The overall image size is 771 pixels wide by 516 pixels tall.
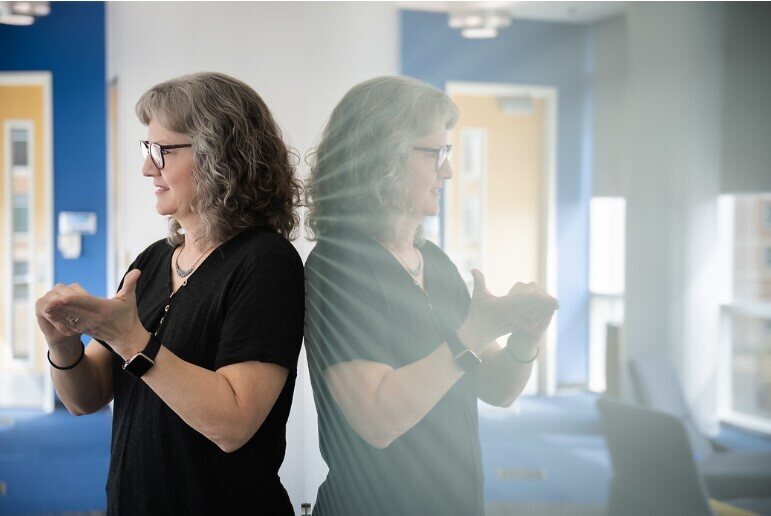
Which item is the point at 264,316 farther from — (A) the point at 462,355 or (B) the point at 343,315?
(A) the point at 462,355

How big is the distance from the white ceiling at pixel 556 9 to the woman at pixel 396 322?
20 centimetres

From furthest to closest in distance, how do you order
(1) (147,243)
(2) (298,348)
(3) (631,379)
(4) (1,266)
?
(4) (1,266)
(1) (147,243)
(3) (631,379)
(2) (298,348)

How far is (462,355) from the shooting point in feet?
2.65

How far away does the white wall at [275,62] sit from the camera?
45.3 inches

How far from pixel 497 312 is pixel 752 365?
0.44 m

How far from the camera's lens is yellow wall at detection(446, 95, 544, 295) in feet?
3.10

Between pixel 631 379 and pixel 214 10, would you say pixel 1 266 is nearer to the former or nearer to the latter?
pixel 214 10

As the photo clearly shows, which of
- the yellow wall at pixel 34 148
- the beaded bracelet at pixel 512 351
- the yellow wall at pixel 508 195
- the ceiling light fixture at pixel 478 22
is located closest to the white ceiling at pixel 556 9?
the ceiling light fixture at pixel 478 22

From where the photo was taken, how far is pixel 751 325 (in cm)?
98

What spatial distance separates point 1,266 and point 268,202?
89cm

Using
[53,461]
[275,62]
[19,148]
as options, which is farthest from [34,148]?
[53,461]

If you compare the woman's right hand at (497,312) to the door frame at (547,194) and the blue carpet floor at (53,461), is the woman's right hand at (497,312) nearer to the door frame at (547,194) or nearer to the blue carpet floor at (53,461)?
the door frame at (547,194)

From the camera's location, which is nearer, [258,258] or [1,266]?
[258,258]

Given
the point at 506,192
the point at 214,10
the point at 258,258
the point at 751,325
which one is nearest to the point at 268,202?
the point at 258,258
